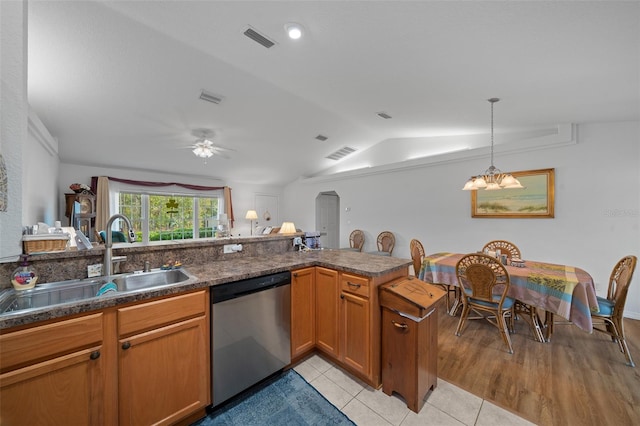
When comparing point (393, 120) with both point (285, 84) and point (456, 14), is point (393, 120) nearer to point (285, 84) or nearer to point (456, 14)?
point (285, 84)

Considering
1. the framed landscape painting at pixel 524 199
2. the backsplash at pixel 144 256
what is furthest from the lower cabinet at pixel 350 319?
the framed landscape painting at pixel 524 199

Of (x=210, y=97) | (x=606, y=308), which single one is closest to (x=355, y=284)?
(x=606, y=308)

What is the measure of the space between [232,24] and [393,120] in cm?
294

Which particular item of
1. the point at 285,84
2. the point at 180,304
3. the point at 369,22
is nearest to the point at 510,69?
the point at 369,22

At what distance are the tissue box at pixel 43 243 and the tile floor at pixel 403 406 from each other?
200 cm

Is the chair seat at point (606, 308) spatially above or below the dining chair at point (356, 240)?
below

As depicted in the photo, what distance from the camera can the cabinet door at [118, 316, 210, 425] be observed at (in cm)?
128

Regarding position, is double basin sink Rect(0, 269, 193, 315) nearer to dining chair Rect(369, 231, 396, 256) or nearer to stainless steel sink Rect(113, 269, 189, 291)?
stainless steel sink Rect(113, 269, 189, 291)

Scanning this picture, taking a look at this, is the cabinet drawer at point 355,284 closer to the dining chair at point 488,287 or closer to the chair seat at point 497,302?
the dining chair at point 488,287

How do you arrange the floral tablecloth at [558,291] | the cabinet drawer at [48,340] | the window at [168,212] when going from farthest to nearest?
1. the window at [168,212]
2. the floral tablecloth at [558,291]
3. the cabinet drawer at [48,340]

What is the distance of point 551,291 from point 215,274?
9.93ft

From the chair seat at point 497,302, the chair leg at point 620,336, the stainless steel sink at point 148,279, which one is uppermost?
the stainless steel sink at point 148,279

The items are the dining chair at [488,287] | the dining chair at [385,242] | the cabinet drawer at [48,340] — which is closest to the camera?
the cabinet drawer at [48,340]

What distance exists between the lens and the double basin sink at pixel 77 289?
4.23 ft
